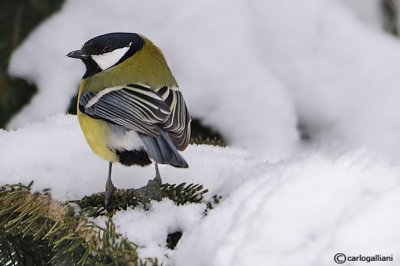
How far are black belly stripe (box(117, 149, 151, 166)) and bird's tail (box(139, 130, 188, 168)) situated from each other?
5 centimetres

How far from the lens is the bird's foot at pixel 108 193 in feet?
6.29

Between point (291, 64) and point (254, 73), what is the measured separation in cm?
18

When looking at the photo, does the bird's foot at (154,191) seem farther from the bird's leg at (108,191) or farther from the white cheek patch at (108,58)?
the white cheek patch at (108,58)

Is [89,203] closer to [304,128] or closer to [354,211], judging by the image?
[354,211]

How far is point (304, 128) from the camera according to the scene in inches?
125

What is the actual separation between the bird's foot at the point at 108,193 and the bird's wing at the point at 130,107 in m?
0.22

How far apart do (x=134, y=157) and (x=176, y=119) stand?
160 mm

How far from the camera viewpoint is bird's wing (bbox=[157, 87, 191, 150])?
85.1 inches

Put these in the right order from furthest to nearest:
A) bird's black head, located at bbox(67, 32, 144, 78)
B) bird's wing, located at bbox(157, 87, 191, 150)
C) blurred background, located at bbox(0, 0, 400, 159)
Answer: blurred background, located at bbox(0, 0, 400, 159) → bird's black head, located at bbox(67, 32, 144, 78) → bird's wing, located at bbox(157, 87, 191, 150)

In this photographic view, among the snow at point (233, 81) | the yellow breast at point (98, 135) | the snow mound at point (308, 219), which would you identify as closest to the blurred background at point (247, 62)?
the snow at point (233, 81)

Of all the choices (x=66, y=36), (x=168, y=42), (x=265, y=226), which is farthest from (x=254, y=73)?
(x=265, y=226)

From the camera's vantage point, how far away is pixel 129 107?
2.26 metres

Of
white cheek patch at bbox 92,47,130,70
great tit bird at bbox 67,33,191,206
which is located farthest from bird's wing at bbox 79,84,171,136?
white cheek patch at bbox 92,47,130,70

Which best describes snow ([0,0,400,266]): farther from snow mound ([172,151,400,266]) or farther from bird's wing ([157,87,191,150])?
snow mound ([172,151,400,266])
